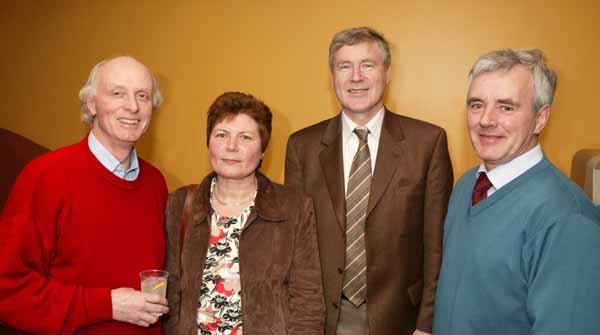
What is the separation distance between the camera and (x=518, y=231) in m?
1.47

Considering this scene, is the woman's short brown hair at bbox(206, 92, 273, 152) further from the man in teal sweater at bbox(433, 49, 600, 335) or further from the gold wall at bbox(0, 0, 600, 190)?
the gold wall at bbox(0, 0, 600, 190)

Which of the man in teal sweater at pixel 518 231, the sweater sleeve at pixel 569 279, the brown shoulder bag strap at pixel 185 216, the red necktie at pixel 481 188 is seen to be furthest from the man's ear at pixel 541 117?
the brown shoulder bag strap at pixel 185 216

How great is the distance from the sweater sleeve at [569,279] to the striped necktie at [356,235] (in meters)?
0.84

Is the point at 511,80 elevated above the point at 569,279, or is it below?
above

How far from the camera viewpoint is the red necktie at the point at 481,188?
172 cm

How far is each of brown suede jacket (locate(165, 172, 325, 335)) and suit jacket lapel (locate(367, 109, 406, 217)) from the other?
297mm

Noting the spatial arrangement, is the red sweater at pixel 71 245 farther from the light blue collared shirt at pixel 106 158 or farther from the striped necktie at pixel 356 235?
the striped necktie at pixel 356 235

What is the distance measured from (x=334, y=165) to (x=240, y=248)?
22.7 inches

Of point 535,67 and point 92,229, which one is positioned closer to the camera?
point 535,67

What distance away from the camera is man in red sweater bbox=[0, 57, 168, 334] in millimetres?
1728

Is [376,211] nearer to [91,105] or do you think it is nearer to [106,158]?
[106,158]

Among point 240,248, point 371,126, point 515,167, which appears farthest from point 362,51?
point 240,248

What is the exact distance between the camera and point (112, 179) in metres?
1.96

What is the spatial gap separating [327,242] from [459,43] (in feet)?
5.39
